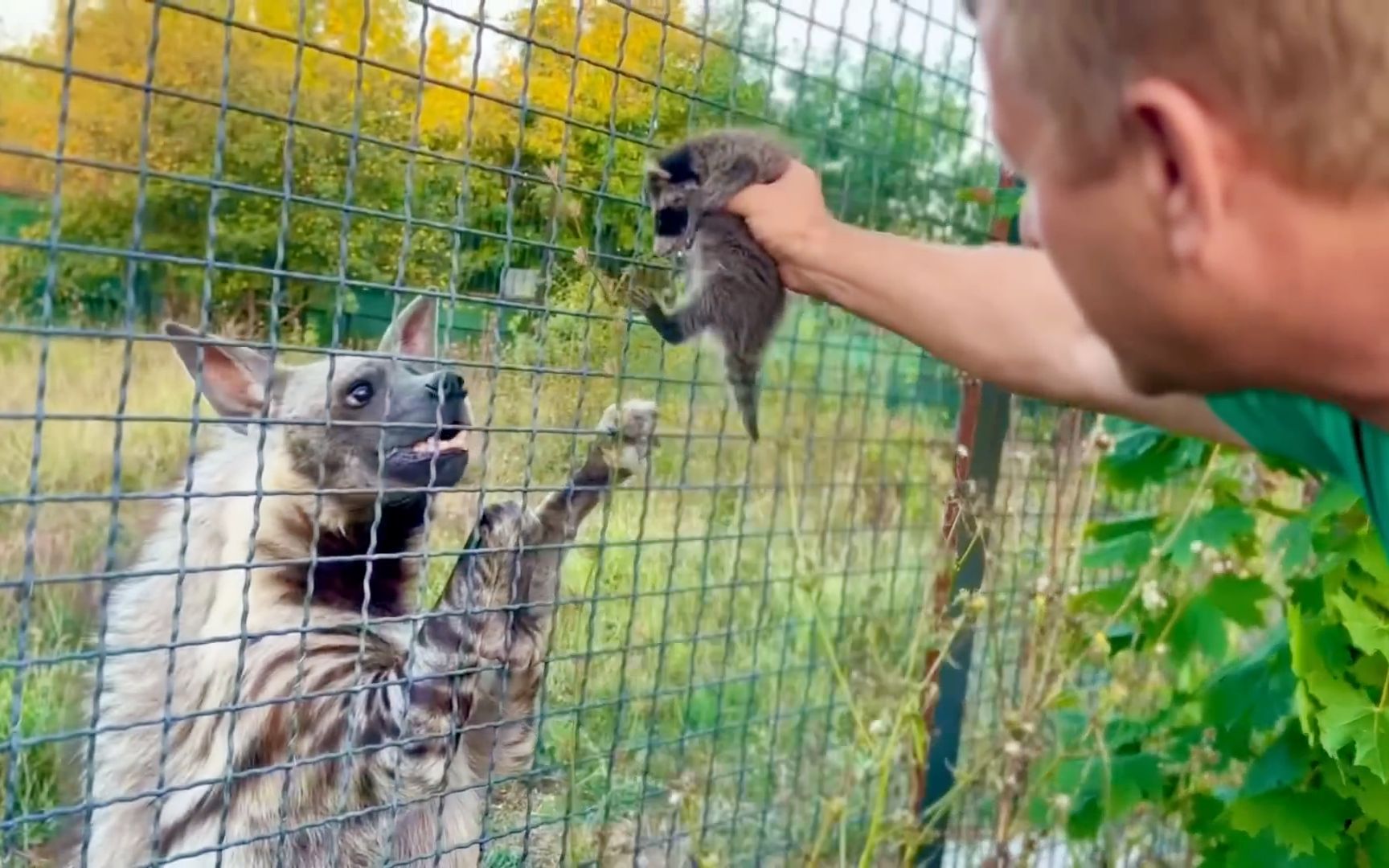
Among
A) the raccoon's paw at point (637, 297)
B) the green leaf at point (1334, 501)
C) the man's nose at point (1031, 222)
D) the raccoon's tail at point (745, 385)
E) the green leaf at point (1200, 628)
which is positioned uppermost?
the man's nose at point (1031, 222)

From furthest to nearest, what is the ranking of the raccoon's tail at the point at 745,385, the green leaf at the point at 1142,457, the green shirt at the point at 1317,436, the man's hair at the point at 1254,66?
the green leaf at the point at 1142,457, the raccoon's tail at the point at 745,385, the green shirt at the point at 1317,436, the man's hair at the point at 1254,66

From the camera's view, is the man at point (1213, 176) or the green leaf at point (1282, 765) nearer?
the man at point (1213, 176)

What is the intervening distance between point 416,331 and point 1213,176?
1.34 m

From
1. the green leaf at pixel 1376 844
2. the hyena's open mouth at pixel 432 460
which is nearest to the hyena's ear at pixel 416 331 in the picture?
the hyena's open mouth at pixel 432 460

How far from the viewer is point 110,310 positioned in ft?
5.60

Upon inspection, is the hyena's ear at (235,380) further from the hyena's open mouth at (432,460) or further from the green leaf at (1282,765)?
the green leaf at (1282,765)

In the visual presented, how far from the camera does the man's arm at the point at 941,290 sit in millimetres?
1723

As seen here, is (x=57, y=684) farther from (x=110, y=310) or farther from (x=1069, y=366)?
(x=1069, y=366)

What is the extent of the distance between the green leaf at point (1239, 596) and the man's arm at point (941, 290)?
872mm

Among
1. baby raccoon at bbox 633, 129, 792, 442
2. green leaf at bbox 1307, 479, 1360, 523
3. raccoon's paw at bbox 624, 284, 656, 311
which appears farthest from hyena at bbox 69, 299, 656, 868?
green leaf at bbox 1307, 479, 1360, 523

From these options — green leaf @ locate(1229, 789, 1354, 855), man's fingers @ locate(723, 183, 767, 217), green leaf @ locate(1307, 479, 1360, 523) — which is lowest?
green leaf @ locate(1229, 789, 1354, 855)

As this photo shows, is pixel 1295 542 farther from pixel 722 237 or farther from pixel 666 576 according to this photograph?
pixel 722 237

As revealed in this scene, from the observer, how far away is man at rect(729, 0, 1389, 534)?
0.70m

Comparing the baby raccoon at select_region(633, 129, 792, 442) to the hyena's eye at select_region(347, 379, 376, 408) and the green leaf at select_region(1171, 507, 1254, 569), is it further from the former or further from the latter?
the green leaf at select_region(1171, 507, 1254, 569)
